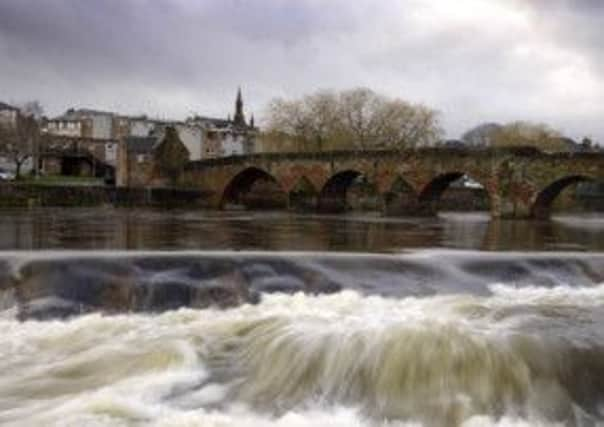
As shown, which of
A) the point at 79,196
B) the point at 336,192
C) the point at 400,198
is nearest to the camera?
the point at 79,196

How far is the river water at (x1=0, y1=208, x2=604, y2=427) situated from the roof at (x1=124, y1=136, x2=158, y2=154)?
50.2 meters

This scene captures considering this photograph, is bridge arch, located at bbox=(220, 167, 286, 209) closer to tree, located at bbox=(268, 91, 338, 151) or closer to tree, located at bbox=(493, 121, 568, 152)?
tree, located at bbox=(268, 91, 338, 151)

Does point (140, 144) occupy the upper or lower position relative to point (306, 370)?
upper

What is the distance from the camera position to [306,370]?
8.05m

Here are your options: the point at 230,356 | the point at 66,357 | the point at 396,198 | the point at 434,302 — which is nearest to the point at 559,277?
the point at 434,302

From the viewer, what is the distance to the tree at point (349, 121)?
6825 cm

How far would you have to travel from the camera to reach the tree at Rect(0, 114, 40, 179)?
215ft

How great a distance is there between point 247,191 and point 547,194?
1064 inches

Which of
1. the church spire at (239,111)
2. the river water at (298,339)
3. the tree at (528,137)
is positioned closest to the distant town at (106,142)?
the church spire at (239,111)

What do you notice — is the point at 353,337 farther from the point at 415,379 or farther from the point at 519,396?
the point at 519,396

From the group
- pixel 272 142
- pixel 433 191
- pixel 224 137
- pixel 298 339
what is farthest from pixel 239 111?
pixel 298 339

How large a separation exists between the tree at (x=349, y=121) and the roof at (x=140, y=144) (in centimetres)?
1049

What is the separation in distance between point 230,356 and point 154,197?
4007 cm

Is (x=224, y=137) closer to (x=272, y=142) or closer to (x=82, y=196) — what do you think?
(x=272, y=142)
